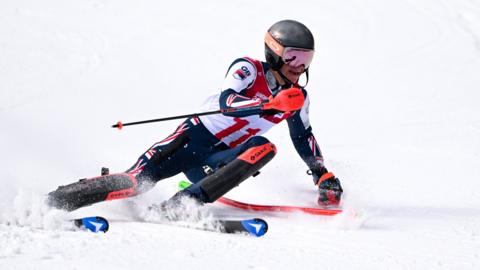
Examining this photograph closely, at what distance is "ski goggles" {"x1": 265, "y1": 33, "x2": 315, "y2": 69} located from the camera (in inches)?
198

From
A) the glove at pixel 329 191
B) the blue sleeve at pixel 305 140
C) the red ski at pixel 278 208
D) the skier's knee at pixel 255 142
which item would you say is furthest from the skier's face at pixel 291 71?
the red ski at pixel 278 208

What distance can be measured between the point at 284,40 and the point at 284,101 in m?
0.65

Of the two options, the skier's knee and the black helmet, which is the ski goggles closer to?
the black helmet

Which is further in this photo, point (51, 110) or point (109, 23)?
point (109, 23)

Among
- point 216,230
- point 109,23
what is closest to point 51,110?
point 109,23

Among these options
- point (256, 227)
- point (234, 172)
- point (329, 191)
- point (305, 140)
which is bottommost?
point (329, 191)

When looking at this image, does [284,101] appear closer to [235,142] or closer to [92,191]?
[235,142]

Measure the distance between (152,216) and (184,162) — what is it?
2.49 feet

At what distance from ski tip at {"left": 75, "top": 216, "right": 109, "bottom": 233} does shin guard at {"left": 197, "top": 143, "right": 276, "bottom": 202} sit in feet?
2.42

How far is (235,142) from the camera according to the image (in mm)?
5305

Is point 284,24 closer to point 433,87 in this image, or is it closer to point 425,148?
point 425,148

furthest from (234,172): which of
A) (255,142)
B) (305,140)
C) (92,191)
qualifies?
(305,140)

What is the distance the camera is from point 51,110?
901cm

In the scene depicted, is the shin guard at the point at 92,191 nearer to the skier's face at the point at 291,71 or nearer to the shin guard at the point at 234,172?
the shin guard at the point at 234,172
